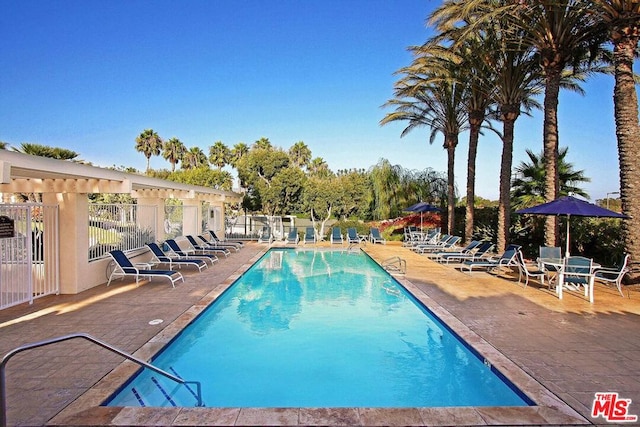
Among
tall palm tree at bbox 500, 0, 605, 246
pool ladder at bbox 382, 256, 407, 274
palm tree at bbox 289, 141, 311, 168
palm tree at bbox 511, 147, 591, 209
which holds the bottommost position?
pool ladder at bbox 382, 256, 407, 274

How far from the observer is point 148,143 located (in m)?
53.6

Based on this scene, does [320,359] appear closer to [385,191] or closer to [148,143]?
[385,191]

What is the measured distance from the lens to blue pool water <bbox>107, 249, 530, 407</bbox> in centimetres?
481

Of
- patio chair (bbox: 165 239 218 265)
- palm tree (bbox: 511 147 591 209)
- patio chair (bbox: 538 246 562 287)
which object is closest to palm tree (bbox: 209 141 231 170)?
patio chair (bbox: 165 239 218 265)

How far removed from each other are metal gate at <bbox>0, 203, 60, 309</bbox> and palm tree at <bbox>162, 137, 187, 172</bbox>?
4755cm

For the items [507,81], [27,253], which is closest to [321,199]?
[507,81]

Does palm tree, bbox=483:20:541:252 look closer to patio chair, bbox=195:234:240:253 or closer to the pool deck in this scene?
the pool deck

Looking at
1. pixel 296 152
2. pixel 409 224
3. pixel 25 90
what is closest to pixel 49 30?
pixel 25 90

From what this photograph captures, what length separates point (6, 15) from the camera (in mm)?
16766

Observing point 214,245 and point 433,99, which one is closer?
point 214,245

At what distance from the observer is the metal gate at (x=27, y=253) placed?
7.42 meters

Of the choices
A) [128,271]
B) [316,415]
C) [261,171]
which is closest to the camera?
[316,415]

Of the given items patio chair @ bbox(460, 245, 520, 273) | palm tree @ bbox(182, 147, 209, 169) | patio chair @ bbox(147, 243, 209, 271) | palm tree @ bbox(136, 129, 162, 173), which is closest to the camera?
patio chair @ bbox(460, 245, 520, 273)

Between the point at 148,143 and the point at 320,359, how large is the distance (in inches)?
2135
